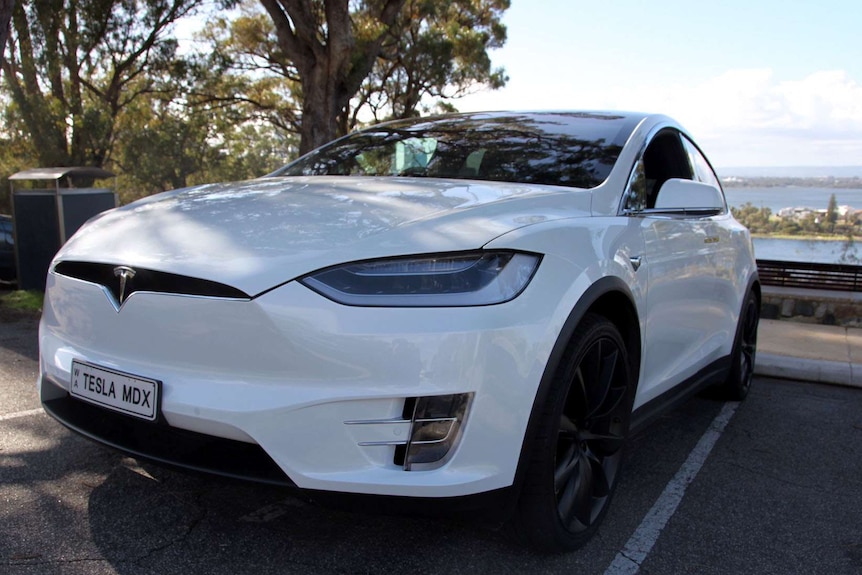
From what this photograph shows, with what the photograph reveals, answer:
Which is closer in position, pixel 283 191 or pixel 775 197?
pixel 283 191

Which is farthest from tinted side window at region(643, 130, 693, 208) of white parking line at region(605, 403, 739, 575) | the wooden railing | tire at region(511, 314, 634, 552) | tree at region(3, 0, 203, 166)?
tree at region(3, 0, 203, 166)

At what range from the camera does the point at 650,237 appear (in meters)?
2.93

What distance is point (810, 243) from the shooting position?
12.8 metres

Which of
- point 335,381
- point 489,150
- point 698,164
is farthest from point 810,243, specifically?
point 335,381

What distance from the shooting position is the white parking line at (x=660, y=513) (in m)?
2.46

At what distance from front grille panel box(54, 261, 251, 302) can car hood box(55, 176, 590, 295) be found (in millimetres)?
22

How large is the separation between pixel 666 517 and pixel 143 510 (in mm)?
1951

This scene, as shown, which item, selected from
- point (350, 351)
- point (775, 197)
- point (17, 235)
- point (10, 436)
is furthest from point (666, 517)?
point (775, 197)

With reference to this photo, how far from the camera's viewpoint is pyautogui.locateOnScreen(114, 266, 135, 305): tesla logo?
2139 millimetres

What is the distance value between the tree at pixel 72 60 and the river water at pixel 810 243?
14.3 meters

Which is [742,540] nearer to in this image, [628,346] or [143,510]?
[628,346]

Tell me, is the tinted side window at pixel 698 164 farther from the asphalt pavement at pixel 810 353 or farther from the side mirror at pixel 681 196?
the asphalt pavement at pixel 810 353

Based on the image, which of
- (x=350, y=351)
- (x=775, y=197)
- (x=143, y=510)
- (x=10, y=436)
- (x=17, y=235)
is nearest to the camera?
(x=350, y=351)

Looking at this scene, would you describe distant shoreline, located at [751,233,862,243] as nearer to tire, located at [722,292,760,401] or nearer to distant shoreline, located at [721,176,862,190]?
distant shoreline, located at [721,176,862,190]
